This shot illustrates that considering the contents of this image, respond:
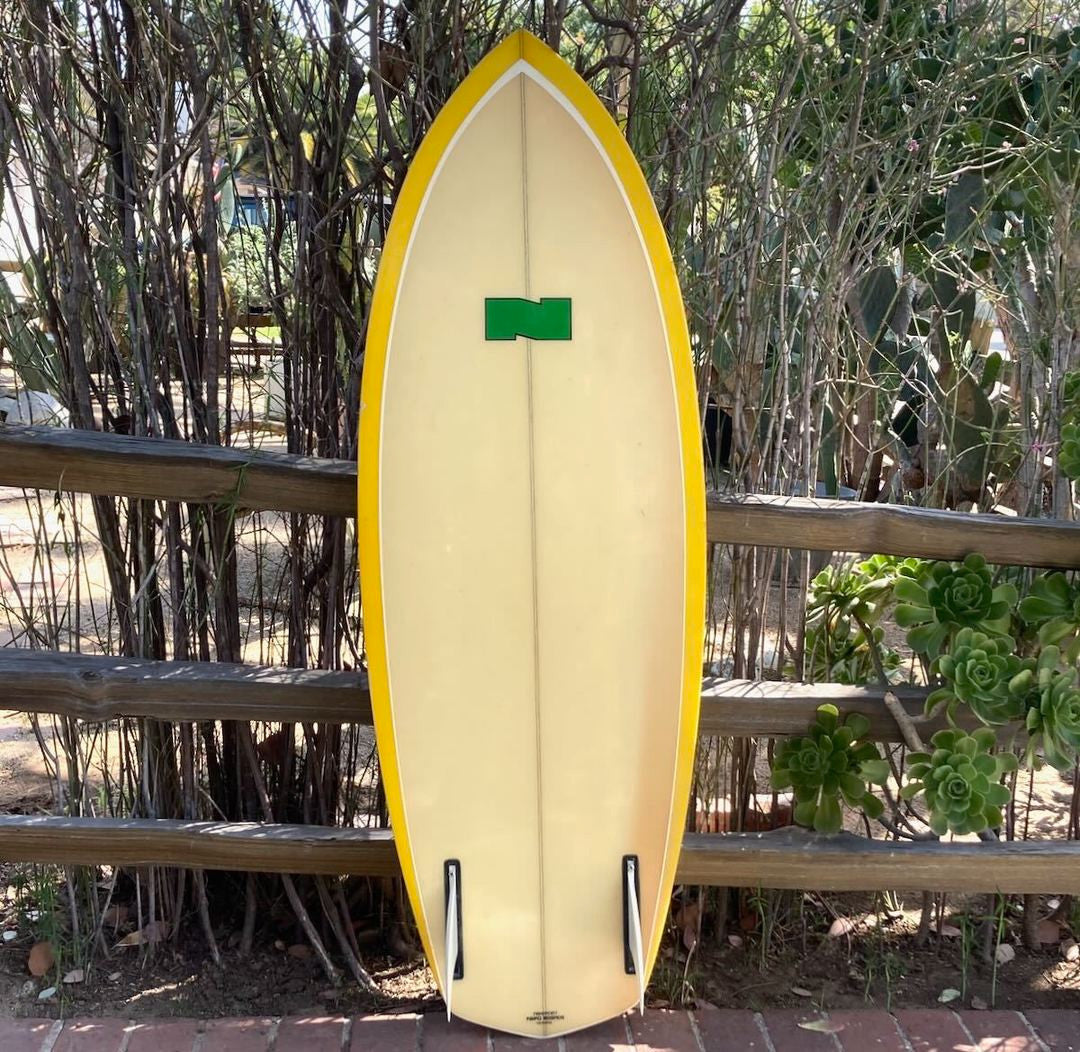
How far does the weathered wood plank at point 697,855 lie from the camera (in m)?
2.31

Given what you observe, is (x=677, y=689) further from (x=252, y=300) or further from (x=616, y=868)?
(x=252, y=300)

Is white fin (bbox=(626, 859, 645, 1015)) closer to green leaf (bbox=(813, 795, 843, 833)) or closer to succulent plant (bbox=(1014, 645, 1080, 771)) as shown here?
green leaf (bbox=(813, 795, 843, 833))

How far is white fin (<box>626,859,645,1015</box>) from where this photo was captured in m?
2.19

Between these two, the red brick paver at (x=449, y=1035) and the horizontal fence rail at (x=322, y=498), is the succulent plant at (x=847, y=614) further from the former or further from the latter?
the red brick paver at (x=449, y=1035)

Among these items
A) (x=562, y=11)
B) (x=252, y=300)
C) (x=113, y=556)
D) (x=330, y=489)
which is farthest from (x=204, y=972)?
(x=562, y=11)

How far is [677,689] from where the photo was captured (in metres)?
2.13

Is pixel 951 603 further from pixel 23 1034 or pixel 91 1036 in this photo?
pixel 23 1034

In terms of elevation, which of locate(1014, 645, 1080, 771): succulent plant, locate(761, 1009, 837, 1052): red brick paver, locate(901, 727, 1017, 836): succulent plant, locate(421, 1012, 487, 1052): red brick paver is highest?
locate(1014, 645, 1080, 771): succulent plant

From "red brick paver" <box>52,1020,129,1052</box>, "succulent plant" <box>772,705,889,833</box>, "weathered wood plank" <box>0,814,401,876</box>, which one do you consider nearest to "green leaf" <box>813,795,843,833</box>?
"succulent plant" <box>772,705,889,833</box>

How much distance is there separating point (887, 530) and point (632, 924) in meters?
0.90

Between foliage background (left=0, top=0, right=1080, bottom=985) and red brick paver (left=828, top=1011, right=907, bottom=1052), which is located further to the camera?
red brick paver (left=828, top=1011, right=907, bottom=1052)

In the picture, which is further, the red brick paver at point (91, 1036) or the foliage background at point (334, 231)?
the red brick paver at point (91, 1036)

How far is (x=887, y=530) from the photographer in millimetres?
2189

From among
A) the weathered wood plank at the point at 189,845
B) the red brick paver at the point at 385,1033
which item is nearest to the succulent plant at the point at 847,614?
the weathered wood plank at the point at 189,845
